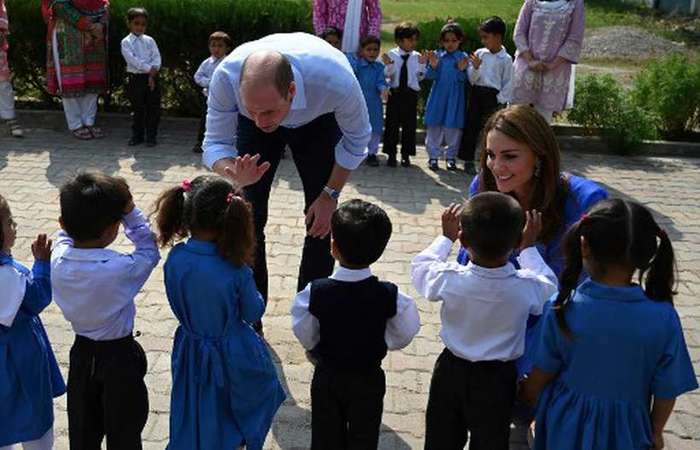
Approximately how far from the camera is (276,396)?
8.87 ft

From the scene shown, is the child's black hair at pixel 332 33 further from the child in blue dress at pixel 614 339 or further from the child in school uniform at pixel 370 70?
the child in blue dress at pixel 614 339

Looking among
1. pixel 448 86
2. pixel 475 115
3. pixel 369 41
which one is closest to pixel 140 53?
pixel 369 41

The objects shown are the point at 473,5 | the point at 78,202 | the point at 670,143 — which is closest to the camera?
the point at 78,202

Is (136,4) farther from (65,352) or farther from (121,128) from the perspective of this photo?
(65,352)

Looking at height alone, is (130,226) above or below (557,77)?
below

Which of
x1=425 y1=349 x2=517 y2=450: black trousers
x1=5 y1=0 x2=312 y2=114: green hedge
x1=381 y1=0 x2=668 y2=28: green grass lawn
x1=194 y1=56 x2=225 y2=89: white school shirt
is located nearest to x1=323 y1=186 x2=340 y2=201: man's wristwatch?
x1=425 y1=349 x2=517 y2=450: black trousers

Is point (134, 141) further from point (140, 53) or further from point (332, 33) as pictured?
point (332, 33)

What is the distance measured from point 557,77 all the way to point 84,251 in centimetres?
534

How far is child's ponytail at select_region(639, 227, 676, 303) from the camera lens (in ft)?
7.22

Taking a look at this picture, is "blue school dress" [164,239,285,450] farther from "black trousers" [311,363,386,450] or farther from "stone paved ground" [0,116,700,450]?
"stone paved ground" [0,116,700,450]

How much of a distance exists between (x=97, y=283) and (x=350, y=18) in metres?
5.15

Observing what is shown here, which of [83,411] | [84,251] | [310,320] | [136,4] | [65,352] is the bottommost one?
[65,352]

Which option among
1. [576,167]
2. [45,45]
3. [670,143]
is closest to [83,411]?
[576,167]

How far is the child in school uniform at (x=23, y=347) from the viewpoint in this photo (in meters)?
2.39
